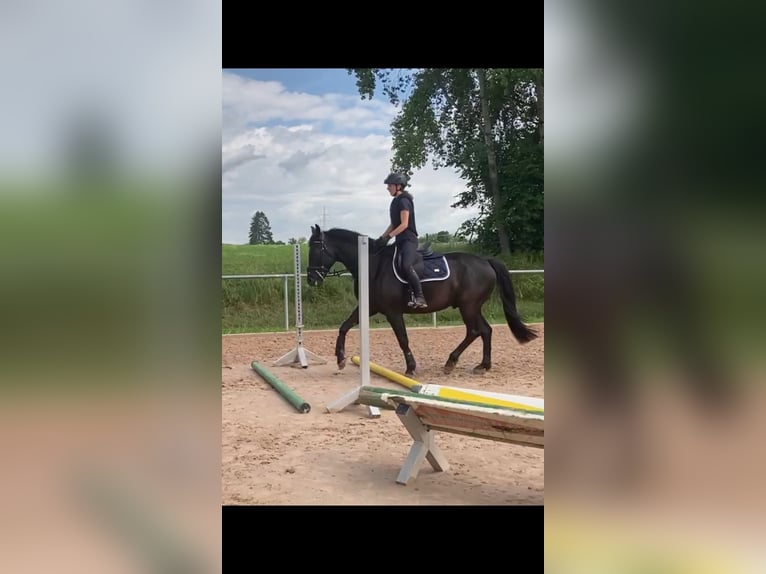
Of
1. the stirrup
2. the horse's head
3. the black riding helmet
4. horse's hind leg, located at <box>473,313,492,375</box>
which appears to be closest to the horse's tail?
horse's hind leg, located at <box>473,313,492,375</box>

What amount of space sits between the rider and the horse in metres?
0.11

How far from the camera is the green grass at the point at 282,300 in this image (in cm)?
982

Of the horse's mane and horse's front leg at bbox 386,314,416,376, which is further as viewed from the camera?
the horse's mane

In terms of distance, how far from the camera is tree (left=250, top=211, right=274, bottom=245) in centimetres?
1037

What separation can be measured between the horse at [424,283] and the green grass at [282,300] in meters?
3.18

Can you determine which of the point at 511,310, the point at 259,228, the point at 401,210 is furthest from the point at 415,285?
the point at 259,228

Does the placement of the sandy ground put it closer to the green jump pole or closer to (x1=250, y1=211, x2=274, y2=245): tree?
the green jump pole

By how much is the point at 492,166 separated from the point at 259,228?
19.6 ft

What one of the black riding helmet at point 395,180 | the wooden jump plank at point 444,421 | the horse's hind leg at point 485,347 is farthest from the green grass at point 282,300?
the wooden jump plank at point 444,421
